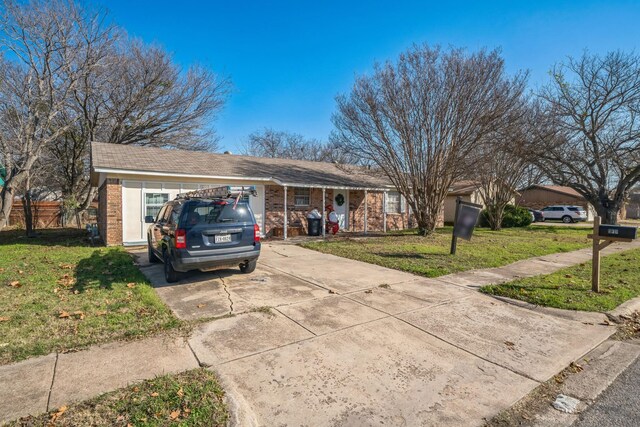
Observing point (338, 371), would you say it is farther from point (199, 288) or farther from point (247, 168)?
point (247, 168)

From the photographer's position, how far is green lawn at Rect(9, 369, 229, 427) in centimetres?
242

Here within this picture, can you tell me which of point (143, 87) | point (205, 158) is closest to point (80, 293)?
point (205, 158)

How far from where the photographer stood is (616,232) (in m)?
5.92

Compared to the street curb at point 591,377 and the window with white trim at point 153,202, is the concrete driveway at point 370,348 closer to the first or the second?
the street curb at point 591,377

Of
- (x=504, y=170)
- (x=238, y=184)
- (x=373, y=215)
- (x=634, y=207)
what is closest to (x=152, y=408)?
(x=238, y=184)

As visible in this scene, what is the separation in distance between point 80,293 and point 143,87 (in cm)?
1877

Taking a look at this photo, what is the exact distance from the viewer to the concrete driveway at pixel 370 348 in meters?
2.74

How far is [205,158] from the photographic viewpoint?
15445mm

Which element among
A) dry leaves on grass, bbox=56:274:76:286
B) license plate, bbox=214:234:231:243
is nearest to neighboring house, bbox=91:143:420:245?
dry leaves on grass, bbox=56:274:76:286

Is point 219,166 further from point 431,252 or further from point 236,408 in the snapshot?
point 236,408

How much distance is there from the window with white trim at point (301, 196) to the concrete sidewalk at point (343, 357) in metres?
9.94

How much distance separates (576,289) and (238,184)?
1162cm

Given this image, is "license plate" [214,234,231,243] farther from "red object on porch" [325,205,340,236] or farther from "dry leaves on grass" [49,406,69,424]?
"red object on porch" [325,205,340,236]

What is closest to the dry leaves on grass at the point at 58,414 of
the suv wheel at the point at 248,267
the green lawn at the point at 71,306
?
the green lawn at the point at 71,306
